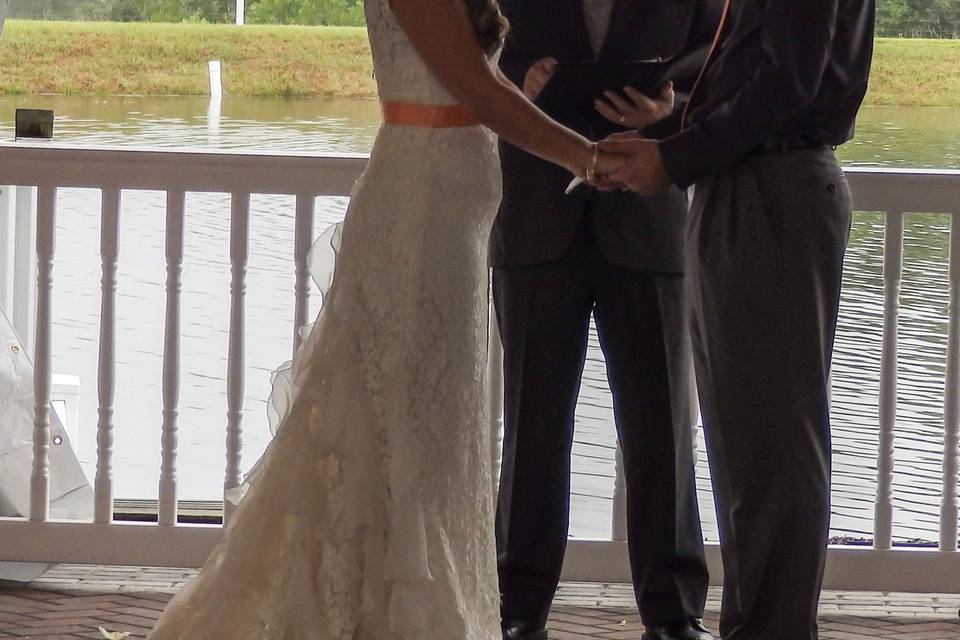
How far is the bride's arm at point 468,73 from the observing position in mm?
1924

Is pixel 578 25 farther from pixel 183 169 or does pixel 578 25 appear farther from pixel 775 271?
pixel 183 169

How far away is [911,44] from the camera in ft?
9.57

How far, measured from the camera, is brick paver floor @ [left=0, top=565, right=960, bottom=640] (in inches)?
107

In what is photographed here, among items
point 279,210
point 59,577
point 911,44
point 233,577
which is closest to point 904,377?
point 911,44

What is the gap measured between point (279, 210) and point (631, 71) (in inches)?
42.9

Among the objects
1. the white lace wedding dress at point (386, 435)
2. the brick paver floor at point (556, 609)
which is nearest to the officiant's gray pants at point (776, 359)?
the white lace wedding dress at point (386, 435)

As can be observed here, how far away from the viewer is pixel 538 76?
232 centimetres

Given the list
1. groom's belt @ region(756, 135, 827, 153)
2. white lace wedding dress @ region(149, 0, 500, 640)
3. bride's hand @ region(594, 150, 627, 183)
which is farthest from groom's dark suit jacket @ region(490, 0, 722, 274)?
groom's belt @ region(756, 135, 827, 153)

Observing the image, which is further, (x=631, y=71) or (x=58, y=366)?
(x=58, y=366)

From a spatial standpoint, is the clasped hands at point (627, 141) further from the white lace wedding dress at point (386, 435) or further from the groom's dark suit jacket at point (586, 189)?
the white lace wedding dress at point (386, 435)

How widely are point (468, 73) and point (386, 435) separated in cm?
65

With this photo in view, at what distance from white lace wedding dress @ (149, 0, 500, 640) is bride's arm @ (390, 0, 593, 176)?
0.15ft

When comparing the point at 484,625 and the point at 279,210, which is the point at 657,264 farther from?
the point at 279,210

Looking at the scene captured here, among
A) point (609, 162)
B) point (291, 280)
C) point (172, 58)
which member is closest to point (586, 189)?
point (609, 162)
